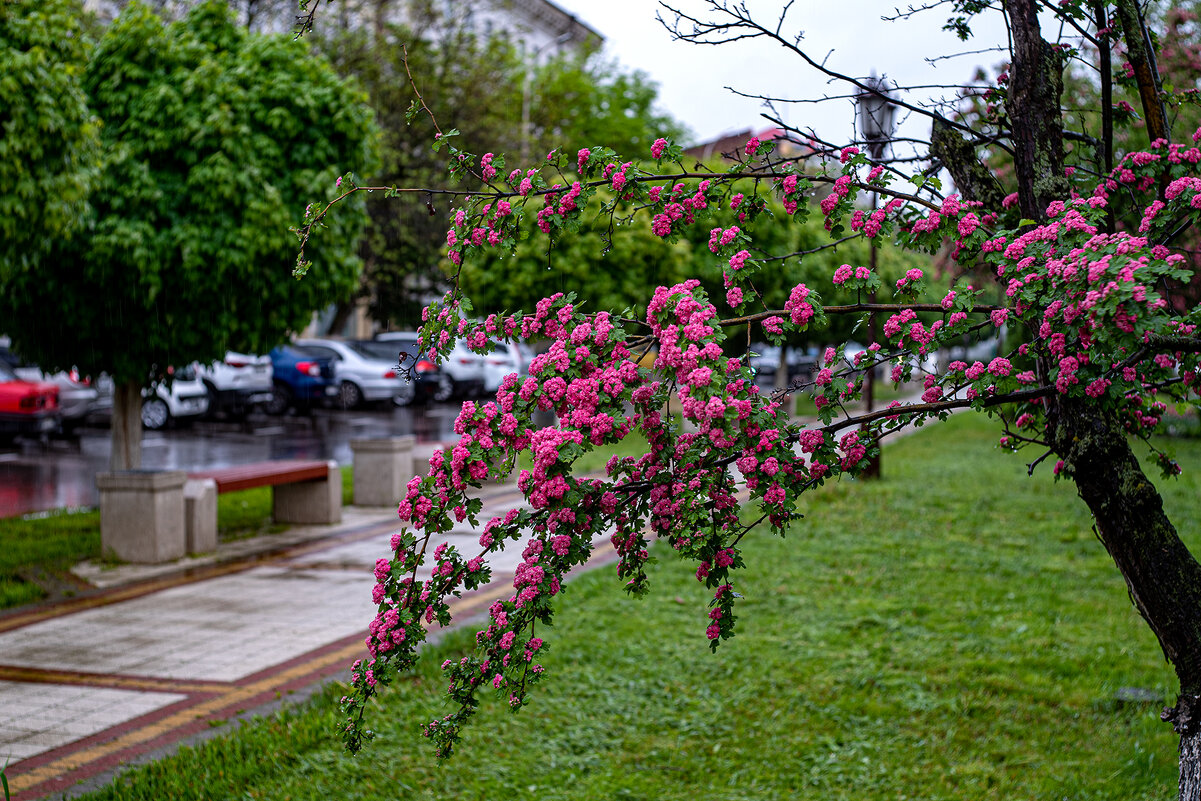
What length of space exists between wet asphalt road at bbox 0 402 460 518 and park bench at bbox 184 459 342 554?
4.87 feet

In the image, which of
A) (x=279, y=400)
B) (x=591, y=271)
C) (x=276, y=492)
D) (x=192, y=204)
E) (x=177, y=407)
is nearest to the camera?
(x=192, y=204)

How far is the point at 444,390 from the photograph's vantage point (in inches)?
1184

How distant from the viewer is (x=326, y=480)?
1131 cm

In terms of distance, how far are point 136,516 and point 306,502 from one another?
2.46 meters

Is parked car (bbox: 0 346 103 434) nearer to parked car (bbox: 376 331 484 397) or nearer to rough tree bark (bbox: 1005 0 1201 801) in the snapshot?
parked car (bbox: 376 331 484 397)

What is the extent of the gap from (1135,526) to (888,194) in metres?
1.21

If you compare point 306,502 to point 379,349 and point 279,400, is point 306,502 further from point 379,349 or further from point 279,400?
point 379,349

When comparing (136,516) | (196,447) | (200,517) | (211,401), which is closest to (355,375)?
(211,401)

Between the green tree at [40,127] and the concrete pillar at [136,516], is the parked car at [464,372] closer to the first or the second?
the concrete pillar at [136,516]

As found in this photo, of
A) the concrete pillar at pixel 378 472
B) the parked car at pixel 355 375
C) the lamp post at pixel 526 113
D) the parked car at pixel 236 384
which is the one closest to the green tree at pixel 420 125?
the lamp post at pixel 526 113

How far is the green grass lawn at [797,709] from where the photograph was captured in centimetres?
457

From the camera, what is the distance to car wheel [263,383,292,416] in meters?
25.4

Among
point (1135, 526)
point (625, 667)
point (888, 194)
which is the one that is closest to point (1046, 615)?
point (625, 667)

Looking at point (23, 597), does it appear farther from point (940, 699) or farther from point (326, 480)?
point (940, 699)
